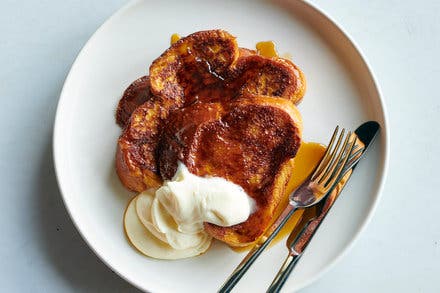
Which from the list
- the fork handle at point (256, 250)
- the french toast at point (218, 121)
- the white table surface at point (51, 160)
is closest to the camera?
the fork handle at point (256, 250)

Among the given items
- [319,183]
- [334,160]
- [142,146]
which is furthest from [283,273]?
[142,146]

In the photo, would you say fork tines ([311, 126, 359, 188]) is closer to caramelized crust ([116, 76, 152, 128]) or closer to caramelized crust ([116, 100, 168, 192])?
caramelized crust ([116, 100, 168, 192])

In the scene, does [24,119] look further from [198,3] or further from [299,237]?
[299,237]

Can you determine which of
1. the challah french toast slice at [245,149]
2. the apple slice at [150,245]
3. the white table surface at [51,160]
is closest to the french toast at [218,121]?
the challah french toast slice at [245,149]

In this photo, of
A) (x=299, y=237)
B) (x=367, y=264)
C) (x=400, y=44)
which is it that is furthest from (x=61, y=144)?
(x=400, y=44)

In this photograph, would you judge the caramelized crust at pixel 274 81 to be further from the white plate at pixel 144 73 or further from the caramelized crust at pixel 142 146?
the caramelized crust at pixel 142 146

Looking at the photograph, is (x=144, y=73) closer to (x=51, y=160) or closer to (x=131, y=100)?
(x=131, y=100)
